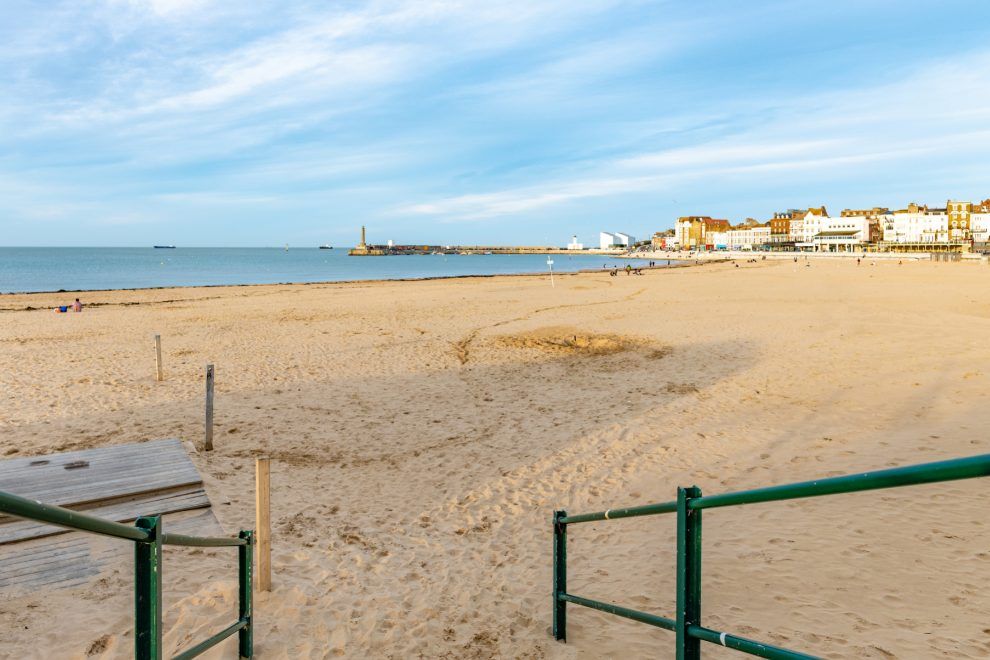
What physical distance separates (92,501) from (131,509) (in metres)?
0.41

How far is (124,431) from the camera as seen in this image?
10508mm

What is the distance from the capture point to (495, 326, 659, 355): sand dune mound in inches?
697

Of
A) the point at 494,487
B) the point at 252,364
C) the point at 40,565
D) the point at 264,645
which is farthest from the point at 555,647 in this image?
the point at 252,364

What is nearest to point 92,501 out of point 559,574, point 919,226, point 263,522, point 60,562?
point 60,562

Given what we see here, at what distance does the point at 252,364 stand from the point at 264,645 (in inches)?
500

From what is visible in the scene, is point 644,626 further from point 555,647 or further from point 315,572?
point 315,572

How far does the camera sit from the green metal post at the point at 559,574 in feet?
14.3

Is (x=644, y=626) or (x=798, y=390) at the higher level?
(x=798, y=390)

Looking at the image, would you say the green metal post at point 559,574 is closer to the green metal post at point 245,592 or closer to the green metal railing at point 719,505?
the green metal railing at point 719,505

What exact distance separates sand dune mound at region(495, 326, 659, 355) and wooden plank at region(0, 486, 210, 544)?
38.8 feet

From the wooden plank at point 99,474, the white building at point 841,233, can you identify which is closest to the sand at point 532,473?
the wooden plank at point 99,474

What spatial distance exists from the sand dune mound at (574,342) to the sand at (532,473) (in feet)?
0.53

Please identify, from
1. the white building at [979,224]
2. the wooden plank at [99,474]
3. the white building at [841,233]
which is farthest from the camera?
the white building at [841,233]

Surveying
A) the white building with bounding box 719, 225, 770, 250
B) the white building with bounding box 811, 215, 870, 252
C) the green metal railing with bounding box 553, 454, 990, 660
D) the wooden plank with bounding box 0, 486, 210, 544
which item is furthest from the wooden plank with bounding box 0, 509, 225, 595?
the white building with bounding box 719, 225, 770, 250
